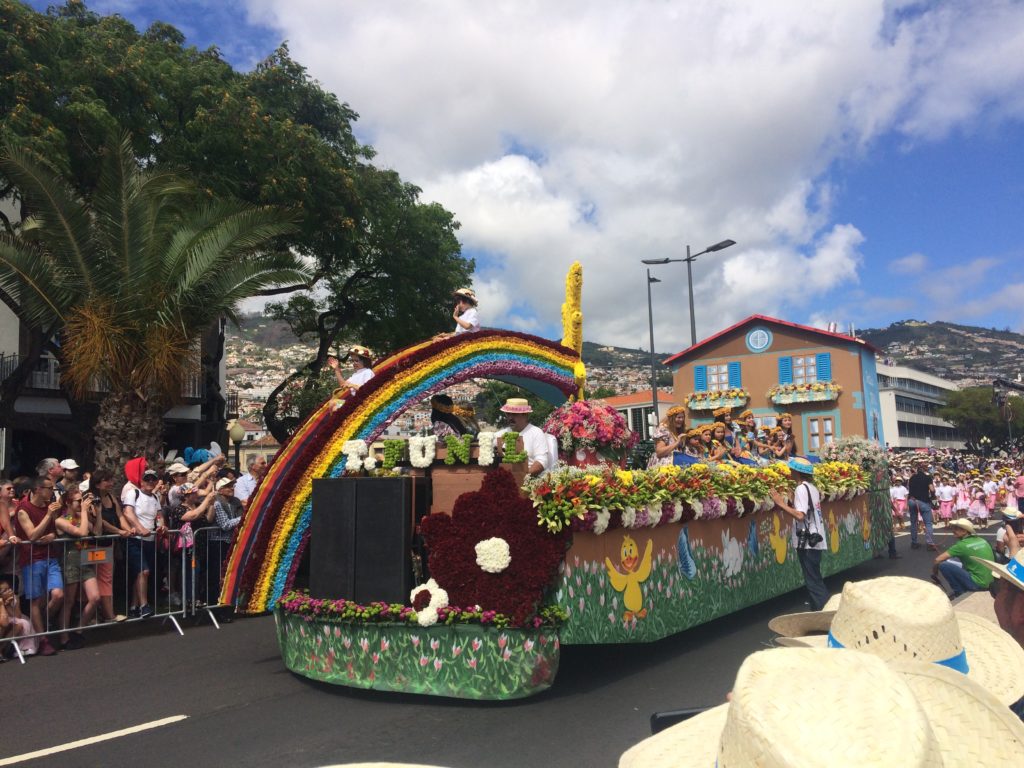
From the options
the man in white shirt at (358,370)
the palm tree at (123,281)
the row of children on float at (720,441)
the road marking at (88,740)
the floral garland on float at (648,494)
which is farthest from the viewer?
the palm tree at (123,281)

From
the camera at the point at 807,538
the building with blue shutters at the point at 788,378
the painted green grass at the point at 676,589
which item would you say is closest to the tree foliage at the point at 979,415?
the building with blue shutters at the point at 788,378

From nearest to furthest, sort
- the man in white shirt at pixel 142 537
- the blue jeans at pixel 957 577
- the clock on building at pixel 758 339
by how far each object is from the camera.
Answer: the blue jeans at pixel 957 577 → the man in white shirt at pixel 142 537 → the clock on building at pixel 758 339

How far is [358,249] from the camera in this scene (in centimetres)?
1969

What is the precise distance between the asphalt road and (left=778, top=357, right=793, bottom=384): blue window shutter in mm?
21193

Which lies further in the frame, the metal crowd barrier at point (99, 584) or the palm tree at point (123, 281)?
the palm tree at point (123, 281)

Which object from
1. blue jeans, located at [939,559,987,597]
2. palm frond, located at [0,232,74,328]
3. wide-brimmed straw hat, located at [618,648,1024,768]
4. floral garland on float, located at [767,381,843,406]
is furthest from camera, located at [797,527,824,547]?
floral garland on float, located at [767,381,843,406]

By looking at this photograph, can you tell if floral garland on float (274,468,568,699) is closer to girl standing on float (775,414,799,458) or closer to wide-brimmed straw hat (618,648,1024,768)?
wide-brimmed straw hat (618,648,1024,768)

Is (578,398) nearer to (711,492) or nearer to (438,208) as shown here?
(711,492)

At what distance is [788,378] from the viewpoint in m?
27.9

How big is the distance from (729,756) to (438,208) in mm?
23158

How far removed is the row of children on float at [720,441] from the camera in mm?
8406

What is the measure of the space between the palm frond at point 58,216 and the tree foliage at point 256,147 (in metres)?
→ 1.21

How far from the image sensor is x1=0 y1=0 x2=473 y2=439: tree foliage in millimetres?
14508

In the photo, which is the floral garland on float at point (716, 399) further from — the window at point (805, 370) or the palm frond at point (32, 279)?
the palm frond at point (32, 279)
